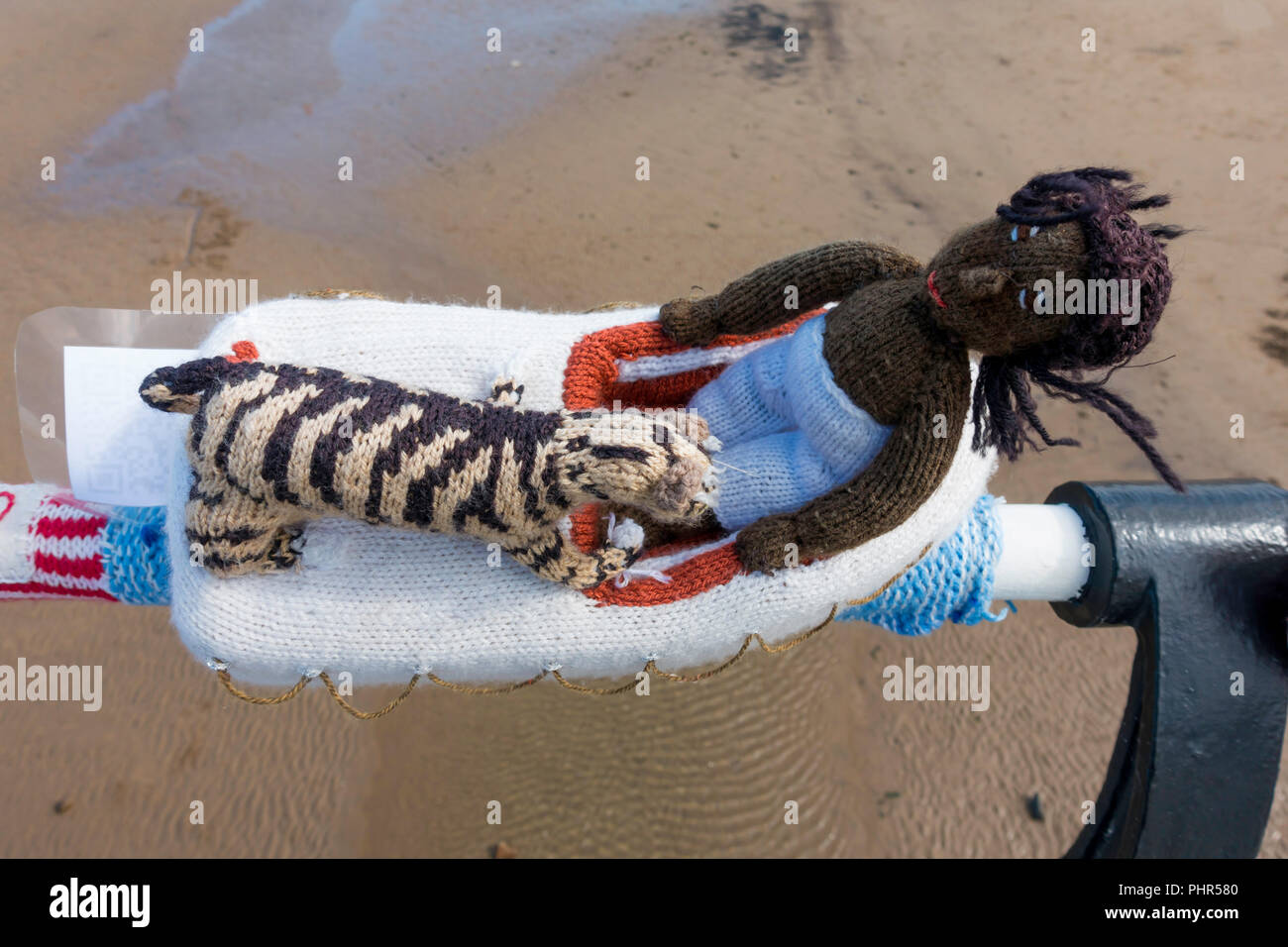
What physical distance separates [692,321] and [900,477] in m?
0.50

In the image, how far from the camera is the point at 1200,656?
1.20 metres

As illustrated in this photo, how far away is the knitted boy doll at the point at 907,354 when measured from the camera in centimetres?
103

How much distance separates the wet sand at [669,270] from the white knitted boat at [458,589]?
0.96 metres

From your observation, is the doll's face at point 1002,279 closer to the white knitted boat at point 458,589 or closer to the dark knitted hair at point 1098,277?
the dark knitted hair at point 1098,277

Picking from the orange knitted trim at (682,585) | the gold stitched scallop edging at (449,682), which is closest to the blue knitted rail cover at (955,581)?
the gold stitched scallop edging at (449,682)

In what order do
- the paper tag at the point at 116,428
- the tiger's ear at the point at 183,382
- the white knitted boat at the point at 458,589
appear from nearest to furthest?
the tiger's ear at the point at 183,382 < the white knitted boat at the point at 458,589 < the paper tag at the point at 116,428

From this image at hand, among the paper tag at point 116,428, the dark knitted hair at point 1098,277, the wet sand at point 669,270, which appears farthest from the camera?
the wet sand at point 669,270

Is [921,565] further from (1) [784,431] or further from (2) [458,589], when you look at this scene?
(2) [458,589]

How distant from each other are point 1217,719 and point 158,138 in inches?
158

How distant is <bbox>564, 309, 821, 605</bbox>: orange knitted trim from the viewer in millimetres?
1311

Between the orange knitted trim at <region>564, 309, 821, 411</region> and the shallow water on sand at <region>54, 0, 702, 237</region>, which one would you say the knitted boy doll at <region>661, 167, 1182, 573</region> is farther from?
the shallow water on sand at <region>54, 0, 702, 237</region>

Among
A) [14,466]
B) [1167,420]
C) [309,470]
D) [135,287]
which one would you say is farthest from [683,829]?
[135,287]

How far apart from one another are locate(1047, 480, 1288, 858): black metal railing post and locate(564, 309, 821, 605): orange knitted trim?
653 mm

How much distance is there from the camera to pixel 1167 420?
2.77 meters
